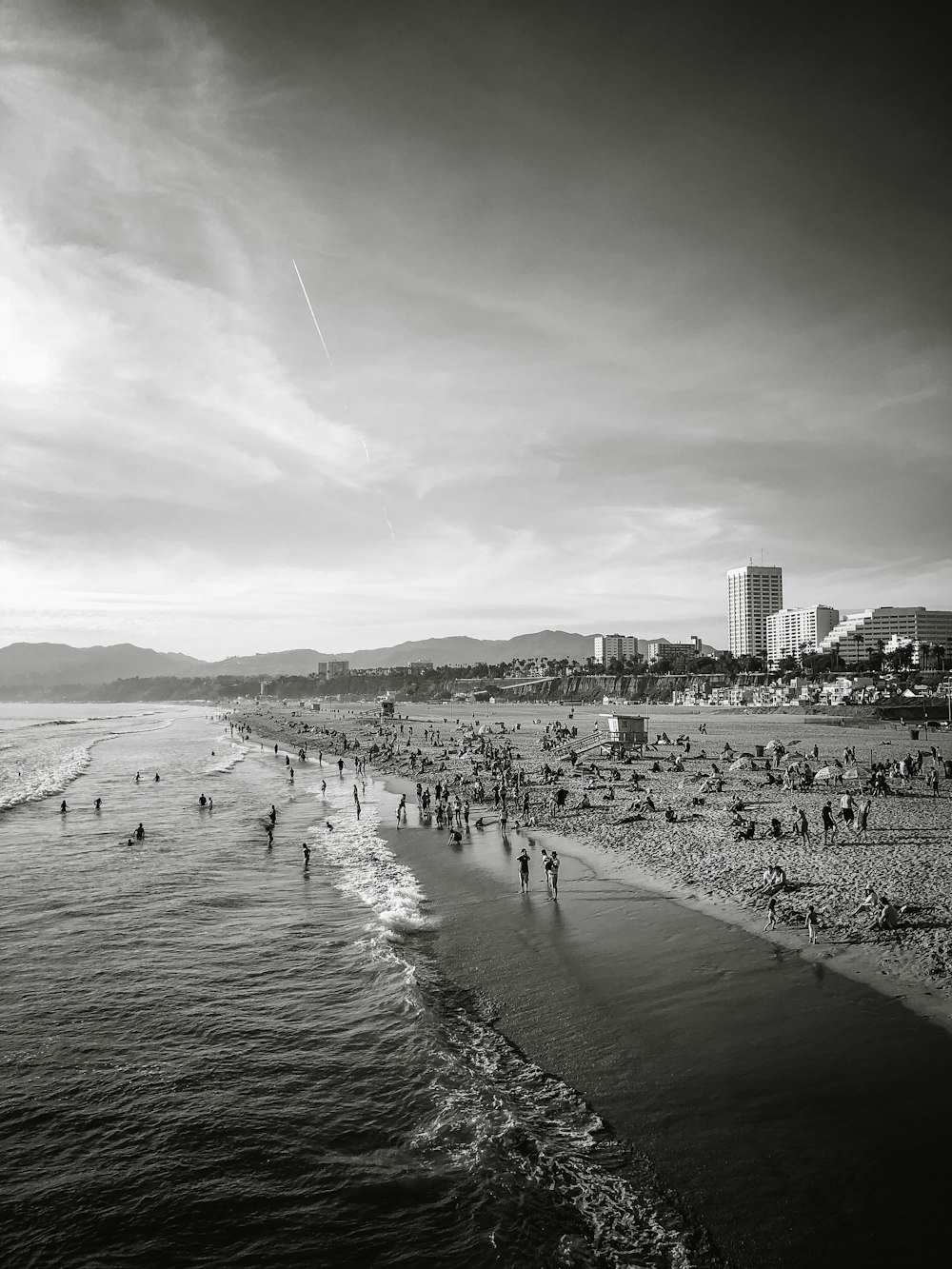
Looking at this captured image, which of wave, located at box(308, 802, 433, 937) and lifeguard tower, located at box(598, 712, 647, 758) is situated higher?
lifeguard tower, located at box(598, 712, 647, 758)

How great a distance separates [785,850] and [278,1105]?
17415 mm

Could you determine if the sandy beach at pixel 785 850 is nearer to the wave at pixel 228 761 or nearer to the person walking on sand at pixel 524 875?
the person walking on sand at pixel 524 875

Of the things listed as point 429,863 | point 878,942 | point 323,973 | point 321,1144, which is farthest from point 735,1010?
point 429,863

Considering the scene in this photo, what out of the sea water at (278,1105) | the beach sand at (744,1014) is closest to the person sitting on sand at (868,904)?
the beach sand at (744,1014)

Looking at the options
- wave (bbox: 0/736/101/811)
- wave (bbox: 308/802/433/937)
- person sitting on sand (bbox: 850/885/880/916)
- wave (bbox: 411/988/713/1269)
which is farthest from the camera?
wave (bbox: 0/736/101/811)

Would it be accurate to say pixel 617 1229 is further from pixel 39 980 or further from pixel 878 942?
pixel 39 980

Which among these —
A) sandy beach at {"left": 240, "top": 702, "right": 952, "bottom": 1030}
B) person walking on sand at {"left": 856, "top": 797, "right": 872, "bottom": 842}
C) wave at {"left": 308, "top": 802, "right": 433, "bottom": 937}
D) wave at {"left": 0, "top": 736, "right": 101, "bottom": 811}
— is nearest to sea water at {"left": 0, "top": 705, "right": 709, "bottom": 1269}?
wave at {"left": 308, "top": 802, "right": 433, "bottom": 937}

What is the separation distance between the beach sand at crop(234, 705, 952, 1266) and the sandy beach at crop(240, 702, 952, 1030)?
0.10 meters

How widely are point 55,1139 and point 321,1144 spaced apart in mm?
3814

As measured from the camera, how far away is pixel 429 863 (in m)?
24.8

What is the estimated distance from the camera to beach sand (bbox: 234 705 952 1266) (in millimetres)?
8008

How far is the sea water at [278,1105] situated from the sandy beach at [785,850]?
7.24 m

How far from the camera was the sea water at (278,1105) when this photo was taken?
26.1 feet

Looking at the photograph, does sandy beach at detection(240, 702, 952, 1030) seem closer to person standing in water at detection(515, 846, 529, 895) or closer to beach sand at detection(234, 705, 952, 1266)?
beach sand at detection(234, 705, 952, 1266)
